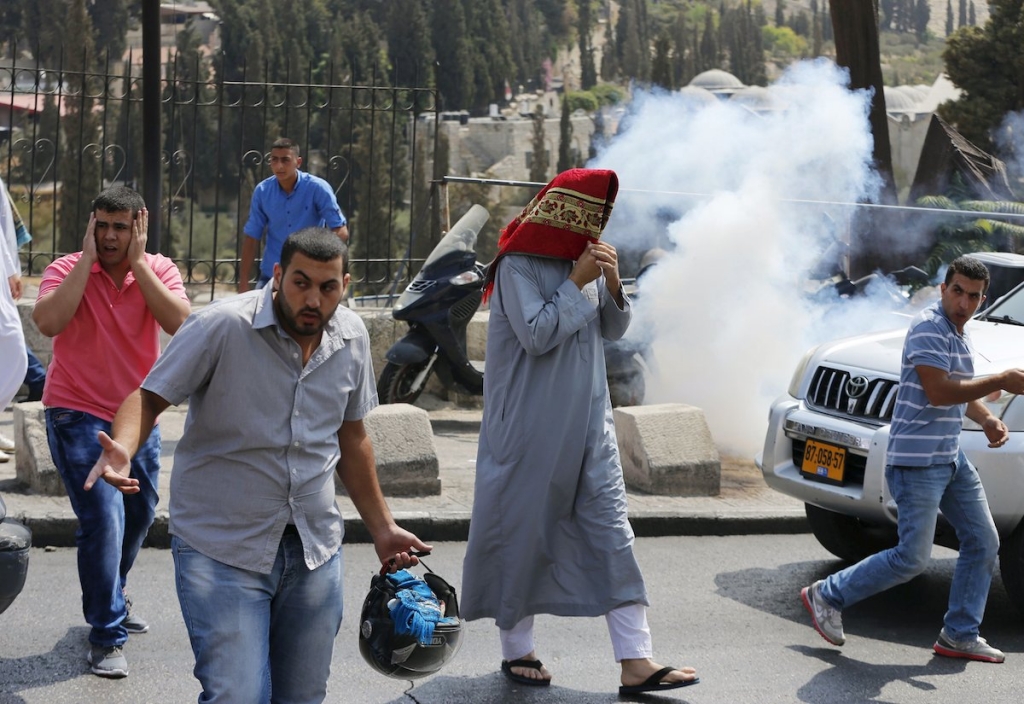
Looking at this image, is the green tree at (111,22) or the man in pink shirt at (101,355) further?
the green tree at (111,22)

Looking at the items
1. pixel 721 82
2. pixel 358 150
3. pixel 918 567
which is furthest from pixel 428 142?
pixel 918 567

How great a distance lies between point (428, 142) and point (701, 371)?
67324 millimetres

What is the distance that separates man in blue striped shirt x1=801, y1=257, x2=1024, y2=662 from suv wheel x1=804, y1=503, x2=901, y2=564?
1166 millimetres

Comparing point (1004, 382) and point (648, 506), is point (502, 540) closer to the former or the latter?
point (1004, 382)

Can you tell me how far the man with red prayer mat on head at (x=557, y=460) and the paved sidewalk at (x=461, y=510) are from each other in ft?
7.56

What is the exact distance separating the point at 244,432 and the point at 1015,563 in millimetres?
3714

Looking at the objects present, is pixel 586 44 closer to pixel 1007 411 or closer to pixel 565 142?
pixel 565 142

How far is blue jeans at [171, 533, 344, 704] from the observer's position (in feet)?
10.3

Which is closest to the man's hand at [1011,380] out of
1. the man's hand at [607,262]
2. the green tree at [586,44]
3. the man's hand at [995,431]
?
the man's hand at [995,431]

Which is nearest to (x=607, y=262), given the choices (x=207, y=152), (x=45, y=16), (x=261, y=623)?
(x=261, y=623)

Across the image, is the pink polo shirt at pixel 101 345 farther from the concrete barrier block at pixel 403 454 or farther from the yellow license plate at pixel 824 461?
the yellow license plate at pixel 824 461

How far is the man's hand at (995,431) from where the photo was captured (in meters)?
5.33

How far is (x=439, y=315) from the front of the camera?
31.6 ft

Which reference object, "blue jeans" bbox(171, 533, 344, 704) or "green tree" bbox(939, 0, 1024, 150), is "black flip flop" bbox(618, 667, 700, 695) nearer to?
"blue jeans" bbox(171, 533, 344, 704)
